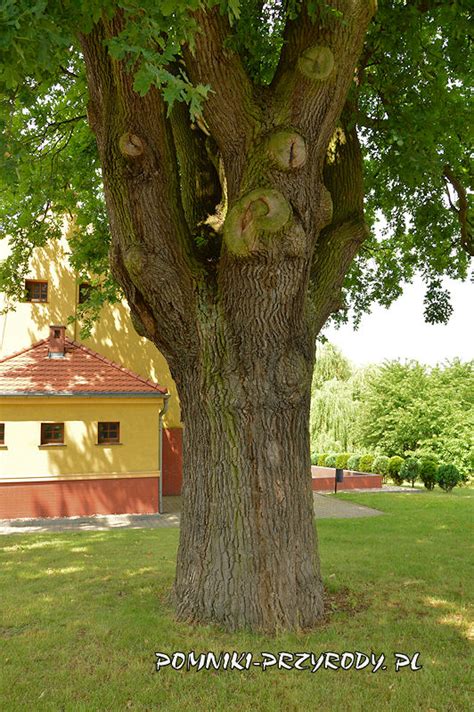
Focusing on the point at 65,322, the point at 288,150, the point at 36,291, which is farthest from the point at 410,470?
the point at 288,150

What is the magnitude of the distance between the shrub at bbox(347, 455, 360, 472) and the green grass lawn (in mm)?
18889

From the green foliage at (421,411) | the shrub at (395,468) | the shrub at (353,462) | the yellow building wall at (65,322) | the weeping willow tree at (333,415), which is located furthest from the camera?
the weeping willow tree at (333,415)

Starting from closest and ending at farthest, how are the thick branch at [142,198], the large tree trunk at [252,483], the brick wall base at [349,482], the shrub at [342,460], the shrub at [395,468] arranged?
1. the large tree trunk at [252,483]
2. the thick branch at [142,198]
3. the brick wall base at [349,482]
4. the shrub at [395,468]
5. the shrub at [342,460]

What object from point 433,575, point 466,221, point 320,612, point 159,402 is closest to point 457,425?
point 159,402

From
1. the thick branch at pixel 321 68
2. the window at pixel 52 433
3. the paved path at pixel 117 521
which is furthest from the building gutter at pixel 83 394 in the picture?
the thick branch at pixel 321 68

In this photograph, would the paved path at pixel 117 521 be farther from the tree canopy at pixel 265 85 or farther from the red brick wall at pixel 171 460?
the tree canopy at pixel 265 85

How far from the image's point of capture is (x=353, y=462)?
28.5m

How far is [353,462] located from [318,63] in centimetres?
2505

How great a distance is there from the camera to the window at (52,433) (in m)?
15.8

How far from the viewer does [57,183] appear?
10984 mm

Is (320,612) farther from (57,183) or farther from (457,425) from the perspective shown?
(457,425)

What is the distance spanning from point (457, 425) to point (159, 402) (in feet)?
55.4

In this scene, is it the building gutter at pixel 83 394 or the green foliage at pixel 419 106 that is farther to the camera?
the building gutter at pixel 83 394

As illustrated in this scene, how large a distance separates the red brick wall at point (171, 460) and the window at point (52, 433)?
16.2 ft
